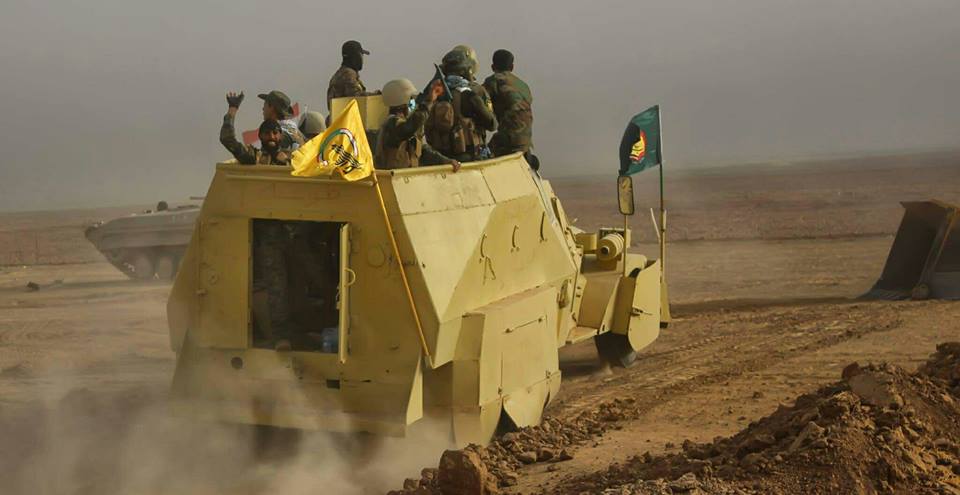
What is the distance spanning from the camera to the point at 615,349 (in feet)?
45.8

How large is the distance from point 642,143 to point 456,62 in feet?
10.6

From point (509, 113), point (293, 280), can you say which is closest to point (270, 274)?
point (293, 280)

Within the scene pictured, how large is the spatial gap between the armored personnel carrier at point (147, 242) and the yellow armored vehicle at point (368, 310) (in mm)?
14138

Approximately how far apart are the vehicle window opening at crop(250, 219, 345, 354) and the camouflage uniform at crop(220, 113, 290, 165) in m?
0.52

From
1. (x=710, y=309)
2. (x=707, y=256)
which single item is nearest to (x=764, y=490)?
(x=710, y=309)

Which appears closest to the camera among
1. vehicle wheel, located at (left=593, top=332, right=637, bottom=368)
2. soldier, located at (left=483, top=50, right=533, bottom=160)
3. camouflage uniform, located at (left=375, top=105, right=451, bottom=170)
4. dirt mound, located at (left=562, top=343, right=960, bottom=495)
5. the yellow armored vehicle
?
dirt mound, located at (left=562, top=343, right=960, bottom=495)

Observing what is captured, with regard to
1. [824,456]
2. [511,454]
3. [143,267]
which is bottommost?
[143,267]

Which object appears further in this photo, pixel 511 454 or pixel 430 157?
pixel 430 157

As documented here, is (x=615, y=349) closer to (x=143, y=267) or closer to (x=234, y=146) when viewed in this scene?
(x=234, y=146)

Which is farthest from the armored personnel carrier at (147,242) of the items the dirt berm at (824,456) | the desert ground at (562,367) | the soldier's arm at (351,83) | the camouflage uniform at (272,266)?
the dirt berm at (824,456)

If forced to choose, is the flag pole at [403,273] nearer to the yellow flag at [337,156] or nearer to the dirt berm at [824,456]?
the yellow flag at [337,156]

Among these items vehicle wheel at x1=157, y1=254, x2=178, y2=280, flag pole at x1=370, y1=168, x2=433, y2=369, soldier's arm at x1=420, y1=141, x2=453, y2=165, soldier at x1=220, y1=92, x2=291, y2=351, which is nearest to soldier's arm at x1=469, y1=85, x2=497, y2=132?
soldier's arm at x1=420, y1=141, x2=453, y2=165

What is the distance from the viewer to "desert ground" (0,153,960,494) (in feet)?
32.9

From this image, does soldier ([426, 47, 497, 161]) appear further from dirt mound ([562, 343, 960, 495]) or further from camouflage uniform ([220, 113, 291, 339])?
dirt mound ([562, 343, 960, 495])
